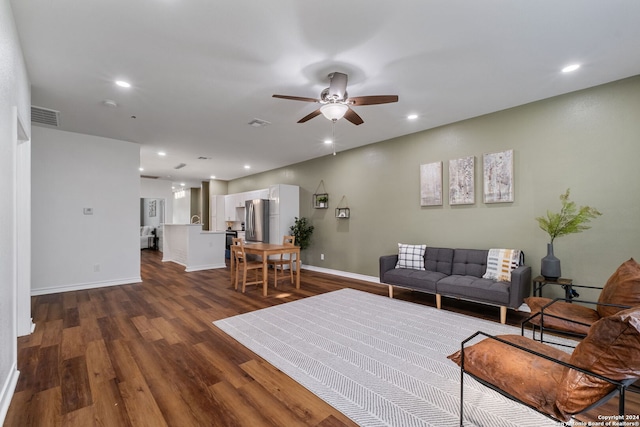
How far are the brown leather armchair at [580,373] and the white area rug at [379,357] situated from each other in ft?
1.62

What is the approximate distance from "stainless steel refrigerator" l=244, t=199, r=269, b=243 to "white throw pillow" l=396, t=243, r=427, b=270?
3.85 metres

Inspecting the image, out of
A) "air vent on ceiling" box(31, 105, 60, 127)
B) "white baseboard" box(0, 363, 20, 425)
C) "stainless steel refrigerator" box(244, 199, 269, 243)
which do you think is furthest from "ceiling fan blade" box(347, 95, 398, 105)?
"stainless steel refrigerator" box(244, 199, 269, 243)

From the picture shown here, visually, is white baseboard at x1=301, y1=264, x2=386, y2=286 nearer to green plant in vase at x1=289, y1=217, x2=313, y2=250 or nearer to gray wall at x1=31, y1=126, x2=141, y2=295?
green plant in vase at x1=289, y1=217, x2=313, y2=250

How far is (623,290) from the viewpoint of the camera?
6.58ft

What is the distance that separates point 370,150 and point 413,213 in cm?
161

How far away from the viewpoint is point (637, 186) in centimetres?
295

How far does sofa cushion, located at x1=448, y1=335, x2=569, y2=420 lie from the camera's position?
1.31 meters

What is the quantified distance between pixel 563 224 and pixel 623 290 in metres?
1.47

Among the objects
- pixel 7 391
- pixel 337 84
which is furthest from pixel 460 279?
pixel 7 391

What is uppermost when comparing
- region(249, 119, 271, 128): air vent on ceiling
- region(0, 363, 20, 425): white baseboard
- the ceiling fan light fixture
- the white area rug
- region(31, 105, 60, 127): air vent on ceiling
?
region(249, 119, 271, 128): air vent on ceiling

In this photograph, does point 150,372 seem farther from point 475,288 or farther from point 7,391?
point 475,288

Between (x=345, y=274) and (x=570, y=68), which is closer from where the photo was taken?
(x=570, y=68)

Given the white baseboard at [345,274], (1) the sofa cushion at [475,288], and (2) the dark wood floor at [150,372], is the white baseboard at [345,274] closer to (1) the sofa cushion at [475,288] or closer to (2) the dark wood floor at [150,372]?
(2) the dark wood floor at [150,372]

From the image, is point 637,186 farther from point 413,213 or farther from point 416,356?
point 416,356
